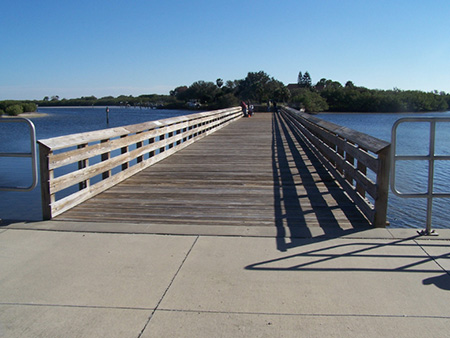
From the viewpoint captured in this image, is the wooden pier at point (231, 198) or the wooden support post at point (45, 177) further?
the wooden pier at point (231, 198)

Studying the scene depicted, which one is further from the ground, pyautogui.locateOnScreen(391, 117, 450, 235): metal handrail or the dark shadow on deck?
pyautogui.locateOnScreen(391, 117, 450, 235): metal handrail

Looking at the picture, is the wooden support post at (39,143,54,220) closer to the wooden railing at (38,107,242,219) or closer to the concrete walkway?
the wooden railing at (38,107,242,219)

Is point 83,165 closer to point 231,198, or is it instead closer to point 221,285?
point 231,198

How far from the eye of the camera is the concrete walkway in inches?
117

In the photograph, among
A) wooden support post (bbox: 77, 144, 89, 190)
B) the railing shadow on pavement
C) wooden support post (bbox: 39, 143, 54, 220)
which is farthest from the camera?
wooden support post (bbox: 77, 144, 89, 190)

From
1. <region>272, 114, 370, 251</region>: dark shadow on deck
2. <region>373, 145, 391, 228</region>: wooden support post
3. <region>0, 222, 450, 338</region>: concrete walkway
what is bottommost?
<region>0, 222, 450, 338</region>: concrete walkway

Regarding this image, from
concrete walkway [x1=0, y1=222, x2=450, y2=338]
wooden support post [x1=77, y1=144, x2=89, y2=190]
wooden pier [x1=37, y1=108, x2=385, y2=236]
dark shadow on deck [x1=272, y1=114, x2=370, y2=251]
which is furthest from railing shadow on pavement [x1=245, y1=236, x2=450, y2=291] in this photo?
wooden support post [x1=77, y1=144, x2=89, y2=190]

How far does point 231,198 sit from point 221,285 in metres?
3.23

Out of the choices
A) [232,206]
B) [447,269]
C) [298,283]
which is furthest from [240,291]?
[232,206]

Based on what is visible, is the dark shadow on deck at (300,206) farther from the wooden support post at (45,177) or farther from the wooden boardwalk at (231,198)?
the wooden support post at (45,177)

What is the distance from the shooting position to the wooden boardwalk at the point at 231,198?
A: 560 cm

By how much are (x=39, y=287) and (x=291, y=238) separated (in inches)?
103

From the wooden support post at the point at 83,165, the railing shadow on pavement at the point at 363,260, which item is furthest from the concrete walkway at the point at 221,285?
the wooden support post at the point at 83,165

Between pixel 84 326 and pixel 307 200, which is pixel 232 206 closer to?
pixel 307 200
